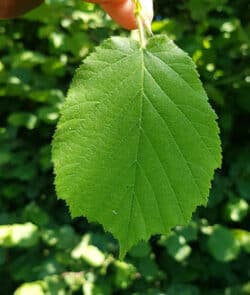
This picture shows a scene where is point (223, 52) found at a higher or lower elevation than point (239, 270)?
higher

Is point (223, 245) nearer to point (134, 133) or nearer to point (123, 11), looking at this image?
point (123, 11)

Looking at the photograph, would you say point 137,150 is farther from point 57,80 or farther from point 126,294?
point 57,80

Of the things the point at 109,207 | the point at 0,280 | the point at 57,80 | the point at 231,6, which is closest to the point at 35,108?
the point at 57,80

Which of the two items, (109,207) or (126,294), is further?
(126,294)

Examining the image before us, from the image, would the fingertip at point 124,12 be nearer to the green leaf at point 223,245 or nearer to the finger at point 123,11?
the finger at point 123,11

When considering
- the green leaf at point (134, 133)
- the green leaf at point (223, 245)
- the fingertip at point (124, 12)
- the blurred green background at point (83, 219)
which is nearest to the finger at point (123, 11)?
the fingertip at point (124, 12)

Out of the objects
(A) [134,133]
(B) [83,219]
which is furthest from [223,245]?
(A) [134,133]

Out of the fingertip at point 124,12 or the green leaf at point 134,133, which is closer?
the green leaf at point 134,133
